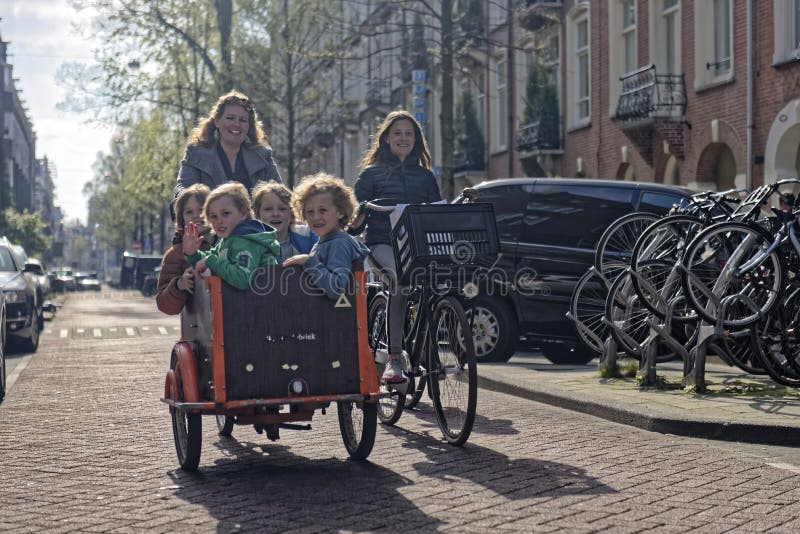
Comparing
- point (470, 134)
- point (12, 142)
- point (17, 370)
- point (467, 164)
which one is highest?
point (12, 142)

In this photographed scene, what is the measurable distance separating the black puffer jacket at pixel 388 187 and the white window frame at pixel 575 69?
1951 centimetres

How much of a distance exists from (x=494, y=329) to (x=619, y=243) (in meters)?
2.36

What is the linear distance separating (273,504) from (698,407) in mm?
3653

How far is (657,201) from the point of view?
485 inches

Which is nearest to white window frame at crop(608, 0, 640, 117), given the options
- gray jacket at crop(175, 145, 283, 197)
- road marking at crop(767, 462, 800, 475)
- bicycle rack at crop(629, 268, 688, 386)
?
bicycle rack at crop(629, 268, 688, 386)

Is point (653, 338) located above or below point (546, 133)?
below

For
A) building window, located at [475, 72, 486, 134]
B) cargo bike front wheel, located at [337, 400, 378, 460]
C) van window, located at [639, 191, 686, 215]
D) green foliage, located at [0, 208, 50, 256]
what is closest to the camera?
cargo bike front wheel, located at [337, 400, 378, 460]

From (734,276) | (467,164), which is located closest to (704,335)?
(734,276)

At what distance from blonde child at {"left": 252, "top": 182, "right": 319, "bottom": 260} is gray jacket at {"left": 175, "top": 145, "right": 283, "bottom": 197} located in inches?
21.6

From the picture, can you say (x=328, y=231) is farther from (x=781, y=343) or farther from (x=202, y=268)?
(x=781, y=343)

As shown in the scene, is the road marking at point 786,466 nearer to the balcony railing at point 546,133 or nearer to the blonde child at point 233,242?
the blonde child at point 233,242

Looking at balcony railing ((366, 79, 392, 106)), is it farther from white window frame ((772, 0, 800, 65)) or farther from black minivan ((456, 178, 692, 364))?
black minivan ((456, 178, 692, 364))

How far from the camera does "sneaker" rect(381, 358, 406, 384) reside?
7371 millimetres

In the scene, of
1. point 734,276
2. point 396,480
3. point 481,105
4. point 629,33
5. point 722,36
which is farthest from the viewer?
point 481,105
